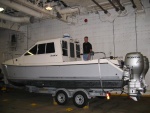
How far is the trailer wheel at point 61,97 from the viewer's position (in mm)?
7413

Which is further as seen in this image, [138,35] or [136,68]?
[138,35]

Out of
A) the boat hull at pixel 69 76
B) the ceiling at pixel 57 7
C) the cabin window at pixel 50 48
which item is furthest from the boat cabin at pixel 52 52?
the ceiling at pixel 57 7

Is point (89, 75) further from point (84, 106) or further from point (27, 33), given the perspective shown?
point (27, 33)

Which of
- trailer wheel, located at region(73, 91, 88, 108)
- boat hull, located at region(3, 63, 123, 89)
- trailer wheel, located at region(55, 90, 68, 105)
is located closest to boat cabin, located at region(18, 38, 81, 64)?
boat hull, located at region(3, 63, 123, 89)

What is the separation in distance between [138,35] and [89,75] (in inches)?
168

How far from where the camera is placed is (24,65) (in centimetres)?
832

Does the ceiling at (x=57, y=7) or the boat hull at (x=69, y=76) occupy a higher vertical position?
the ceiling at (x=57, y=7)

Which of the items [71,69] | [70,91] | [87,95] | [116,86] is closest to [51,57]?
[71,69]

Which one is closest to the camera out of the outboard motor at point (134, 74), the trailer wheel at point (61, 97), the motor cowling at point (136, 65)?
the outboard motor at point (134, 74)

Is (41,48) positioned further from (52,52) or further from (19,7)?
(19,7)

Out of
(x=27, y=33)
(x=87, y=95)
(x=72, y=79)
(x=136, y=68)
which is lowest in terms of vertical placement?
(x=87, y=95)

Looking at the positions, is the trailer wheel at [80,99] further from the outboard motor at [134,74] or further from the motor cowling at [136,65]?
the motor cowling at [136,65]

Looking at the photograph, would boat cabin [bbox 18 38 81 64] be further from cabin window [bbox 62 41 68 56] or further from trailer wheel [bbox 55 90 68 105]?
trailer wheel [bbox 55 90 68 105]

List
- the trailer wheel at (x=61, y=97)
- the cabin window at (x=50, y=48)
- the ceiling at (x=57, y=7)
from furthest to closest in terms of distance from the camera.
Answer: the ceiling at (x=57, y=7)
the cabin window at (x=50, y=48)
the trailer wheel at (x=61, y=97)
